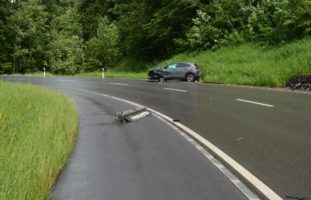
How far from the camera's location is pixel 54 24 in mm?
86062

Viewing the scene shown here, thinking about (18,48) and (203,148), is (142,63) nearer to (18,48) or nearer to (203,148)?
(18,48)

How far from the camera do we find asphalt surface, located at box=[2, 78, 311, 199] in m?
7.35

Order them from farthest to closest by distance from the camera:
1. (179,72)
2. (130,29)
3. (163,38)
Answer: (130,29)
(163,38)
(179,72)

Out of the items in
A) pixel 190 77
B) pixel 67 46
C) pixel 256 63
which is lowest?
pixel 190 77

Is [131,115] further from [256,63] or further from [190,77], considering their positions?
[190,77]

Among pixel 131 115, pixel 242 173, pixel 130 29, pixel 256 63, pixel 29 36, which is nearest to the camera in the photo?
pixel 242 173

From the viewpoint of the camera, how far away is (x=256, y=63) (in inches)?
1289

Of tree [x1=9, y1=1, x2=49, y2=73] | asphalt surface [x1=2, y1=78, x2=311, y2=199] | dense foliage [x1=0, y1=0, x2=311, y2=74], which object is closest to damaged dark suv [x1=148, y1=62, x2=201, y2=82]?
dense foliage [x1=0, y1=0, x2=311, y2=74]

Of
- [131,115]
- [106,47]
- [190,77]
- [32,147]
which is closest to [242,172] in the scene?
[32,147]

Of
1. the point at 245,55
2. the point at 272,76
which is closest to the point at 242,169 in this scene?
the point at 272,76

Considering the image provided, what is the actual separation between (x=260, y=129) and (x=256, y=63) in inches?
852

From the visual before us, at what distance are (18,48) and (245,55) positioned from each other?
48.0 m

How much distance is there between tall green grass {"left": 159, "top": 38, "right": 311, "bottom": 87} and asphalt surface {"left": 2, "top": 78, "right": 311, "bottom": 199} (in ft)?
25.7

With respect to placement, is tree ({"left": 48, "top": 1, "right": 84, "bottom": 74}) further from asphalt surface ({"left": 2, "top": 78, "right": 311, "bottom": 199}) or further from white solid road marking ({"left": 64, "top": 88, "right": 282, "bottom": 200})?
white solid road marking ({"left": 64, "top": 88, "right": 282, "bottom": 200})
